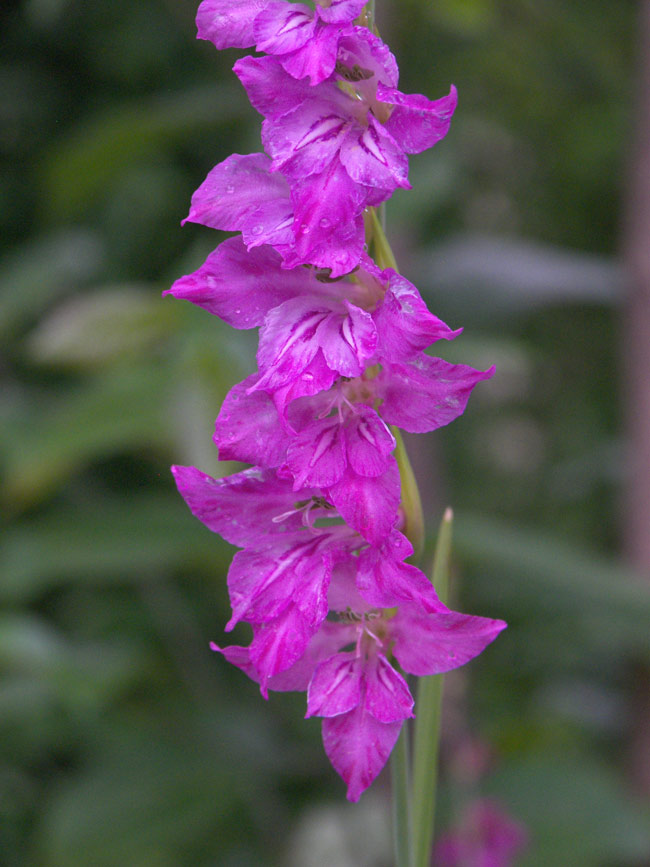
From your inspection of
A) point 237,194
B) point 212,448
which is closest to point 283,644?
point 237,194

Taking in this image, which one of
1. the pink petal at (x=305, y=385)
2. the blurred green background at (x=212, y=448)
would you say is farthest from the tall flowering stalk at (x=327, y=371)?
the blurred green background at (x=212, y=448)

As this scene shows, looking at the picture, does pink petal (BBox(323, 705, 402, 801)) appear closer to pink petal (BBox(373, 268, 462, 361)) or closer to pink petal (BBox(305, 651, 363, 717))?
pink petal (BBox(305, 651, 363, 717))

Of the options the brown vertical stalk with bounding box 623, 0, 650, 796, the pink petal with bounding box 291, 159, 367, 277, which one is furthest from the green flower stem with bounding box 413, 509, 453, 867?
the brown vertical stalk with bounding box 623, 0, 650, 796

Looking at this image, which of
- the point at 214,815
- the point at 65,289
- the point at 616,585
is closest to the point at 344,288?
the point at 616,585

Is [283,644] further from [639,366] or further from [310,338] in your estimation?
[639,366]

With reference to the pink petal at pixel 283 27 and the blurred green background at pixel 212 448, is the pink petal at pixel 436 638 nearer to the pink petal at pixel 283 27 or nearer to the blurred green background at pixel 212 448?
the pink petal at pixel 283 27

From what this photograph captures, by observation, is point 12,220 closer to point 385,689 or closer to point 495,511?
point 495,511
